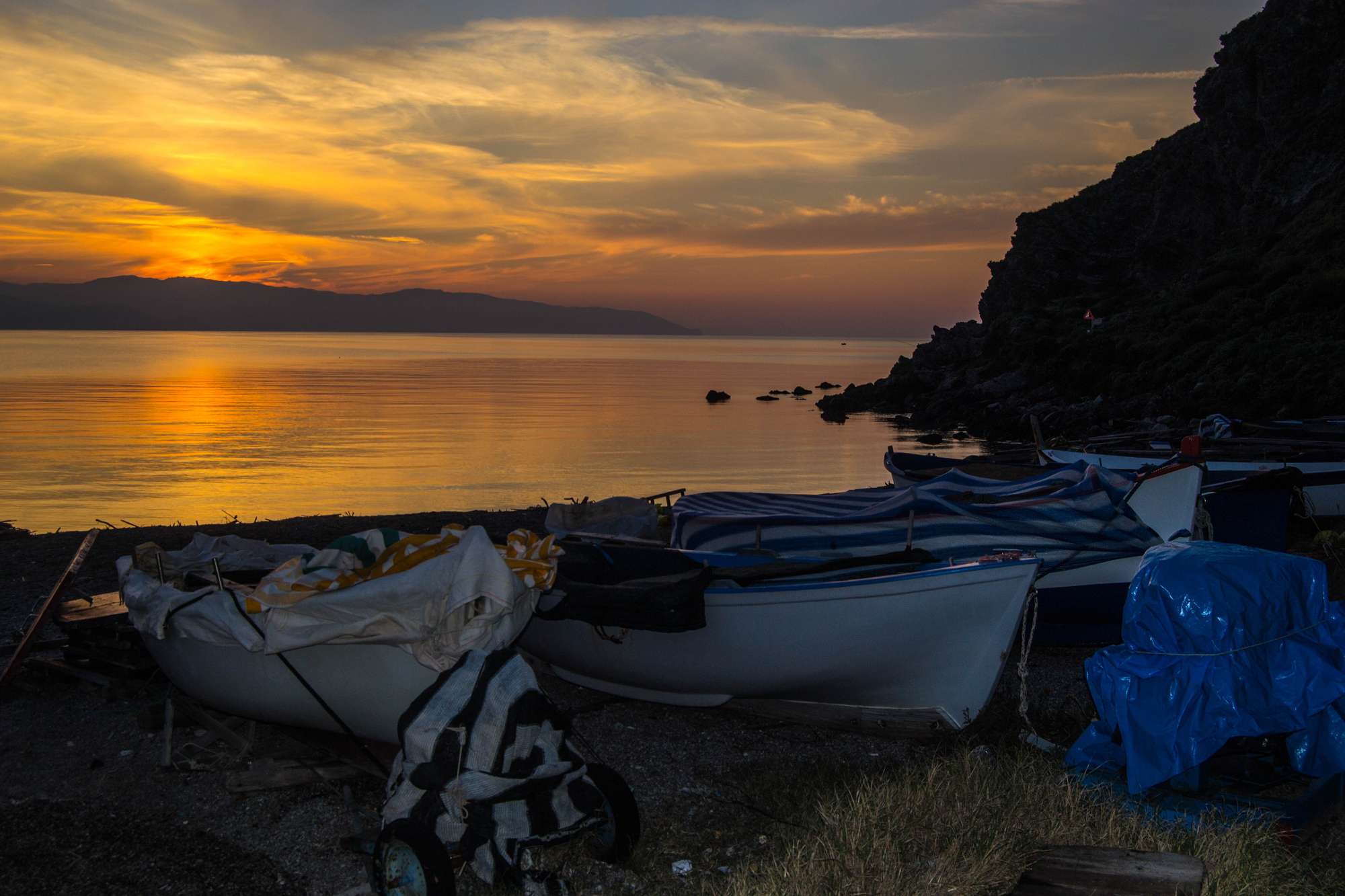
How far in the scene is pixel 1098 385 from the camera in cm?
4300

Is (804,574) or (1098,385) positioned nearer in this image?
(804,574)

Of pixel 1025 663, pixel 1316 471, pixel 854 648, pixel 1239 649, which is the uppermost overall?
pixel 1316 471

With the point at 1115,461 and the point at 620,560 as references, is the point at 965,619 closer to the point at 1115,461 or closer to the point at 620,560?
the point at 620,560

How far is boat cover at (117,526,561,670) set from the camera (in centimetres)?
538

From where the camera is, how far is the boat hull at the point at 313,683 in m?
5.82

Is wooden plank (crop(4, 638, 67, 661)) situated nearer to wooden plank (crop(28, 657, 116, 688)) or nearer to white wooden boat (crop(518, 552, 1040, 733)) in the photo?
wooden plank (crop(28, 657, 116, 688))

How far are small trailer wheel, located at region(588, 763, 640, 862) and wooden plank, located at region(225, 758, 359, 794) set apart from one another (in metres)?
1.93

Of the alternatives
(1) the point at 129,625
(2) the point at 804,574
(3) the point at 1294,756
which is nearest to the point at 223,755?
(1) the point at 129,625

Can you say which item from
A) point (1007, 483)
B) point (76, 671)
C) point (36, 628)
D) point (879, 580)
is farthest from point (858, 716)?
point (36, 628)

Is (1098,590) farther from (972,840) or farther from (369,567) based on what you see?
(369,567)

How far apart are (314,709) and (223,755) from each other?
938mm

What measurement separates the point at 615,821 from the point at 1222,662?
3307 millimetres

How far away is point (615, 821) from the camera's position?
4.96 metres

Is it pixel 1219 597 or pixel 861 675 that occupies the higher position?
pixel 1219 597
